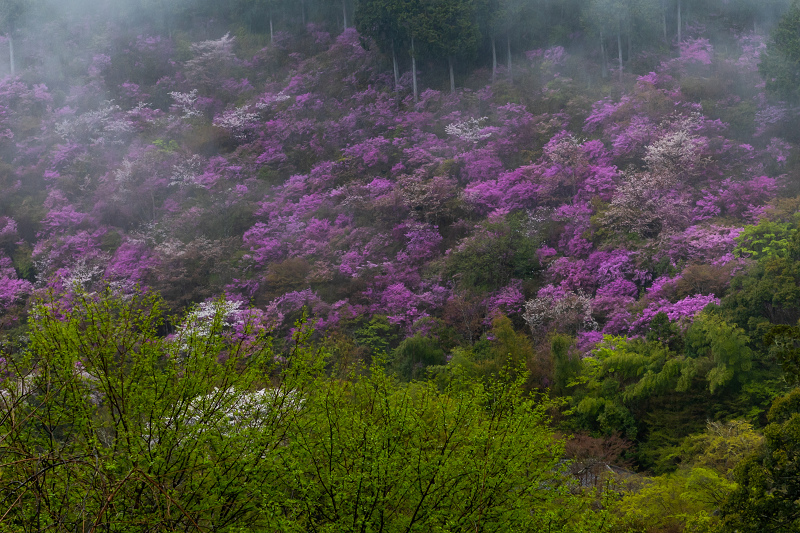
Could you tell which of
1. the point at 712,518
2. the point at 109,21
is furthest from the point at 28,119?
the point at 712,518

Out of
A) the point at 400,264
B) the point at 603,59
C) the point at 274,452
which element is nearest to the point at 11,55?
the point at 400,264

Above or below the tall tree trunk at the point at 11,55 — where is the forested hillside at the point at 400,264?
below

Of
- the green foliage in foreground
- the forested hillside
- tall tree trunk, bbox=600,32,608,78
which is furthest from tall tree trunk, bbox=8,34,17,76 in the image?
the green foliage in foreground

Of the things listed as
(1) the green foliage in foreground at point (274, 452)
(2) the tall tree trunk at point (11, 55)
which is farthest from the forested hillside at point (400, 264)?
(2) the tall tree trunk at point (11, 55)

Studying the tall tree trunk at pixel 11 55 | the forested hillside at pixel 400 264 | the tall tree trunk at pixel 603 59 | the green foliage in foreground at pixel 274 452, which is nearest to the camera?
the green foliage in foreground at pixel 274 452

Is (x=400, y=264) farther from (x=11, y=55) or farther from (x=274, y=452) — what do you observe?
(x=11, y=55)

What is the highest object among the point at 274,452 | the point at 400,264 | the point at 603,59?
the point at 603,59

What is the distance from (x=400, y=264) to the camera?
920 inches

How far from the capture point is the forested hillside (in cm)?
695

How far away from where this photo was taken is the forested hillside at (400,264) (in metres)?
6.95

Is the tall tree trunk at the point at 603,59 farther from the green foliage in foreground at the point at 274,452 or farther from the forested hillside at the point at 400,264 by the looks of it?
the green foliage in foreground at the point at 274,452

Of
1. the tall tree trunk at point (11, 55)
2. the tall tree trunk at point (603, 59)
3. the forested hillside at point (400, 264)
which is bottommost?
the forested hillside at point (400, 264)

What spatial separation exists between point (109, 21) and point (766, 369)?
44.1m

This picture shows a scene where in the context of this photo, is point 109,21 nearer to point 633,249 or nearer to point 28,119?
point 28,119
